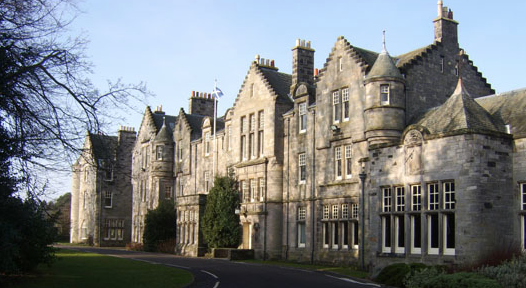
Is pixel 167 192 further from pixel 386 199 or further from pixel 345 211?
pixel 386 199

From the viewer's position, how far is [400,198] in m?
28.2

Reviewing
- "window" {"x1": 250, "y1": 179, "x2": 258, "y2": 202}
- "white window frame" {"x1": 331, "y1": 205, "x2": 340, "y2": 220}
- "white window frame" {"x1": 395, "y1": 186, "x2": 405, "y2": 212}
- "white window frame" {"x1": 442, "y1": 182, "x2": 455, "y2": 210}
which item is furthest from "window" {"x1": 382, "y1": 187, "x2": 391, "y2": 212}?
"window" {"x1": 250, "y1": 179, "x2": 258, "y2": 202}

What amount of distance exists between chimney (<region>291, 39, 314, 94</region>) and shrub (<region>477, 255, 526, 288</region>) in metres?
22.2

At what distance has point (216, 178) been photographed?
44656 millimetres

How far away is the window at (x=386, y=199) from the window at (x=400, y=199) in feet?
1.70

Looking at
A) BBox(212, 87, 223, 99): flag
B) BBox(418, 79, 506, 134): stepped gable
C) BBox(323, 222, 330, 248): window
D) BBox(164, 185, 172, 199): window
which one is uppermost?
BBox(212, 87, 223, 99): flag

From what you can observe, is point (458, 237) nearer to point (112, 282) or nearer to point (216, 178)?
point (112, 282)

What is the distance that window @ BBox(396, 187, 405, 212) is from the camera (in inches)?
1105

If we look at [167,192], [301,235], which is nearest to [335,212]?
[301,235]

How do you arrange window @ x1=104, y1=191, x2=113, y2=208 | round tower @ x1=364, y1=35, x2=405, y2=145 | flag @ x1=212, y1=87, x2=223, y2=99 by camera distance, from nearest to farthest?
round tower @ x1=364, y1=35, x2=405, y2=145, flag @ x1=212, y1=87, x2=223, y2=99, window @ x1=104, y1=191, x2=113, y2=208

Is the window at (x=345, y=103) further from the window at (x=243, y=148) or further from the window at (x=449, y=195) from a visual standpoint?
the window at (x=243, y=148)

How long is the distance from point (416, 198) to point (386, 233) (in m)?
2.49

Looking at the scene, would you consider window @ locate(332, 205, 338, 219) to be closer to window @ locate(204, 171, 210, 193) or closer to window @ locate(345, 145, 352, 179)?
window @ locate(345, 145, 352, 179)

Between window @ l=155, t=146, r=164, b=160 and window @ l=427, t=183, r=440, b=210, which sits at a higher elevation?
window @ l=155, t=146, r=164, b=160
